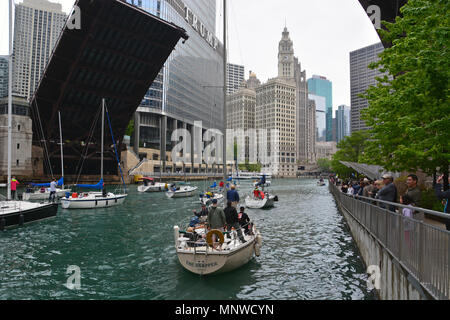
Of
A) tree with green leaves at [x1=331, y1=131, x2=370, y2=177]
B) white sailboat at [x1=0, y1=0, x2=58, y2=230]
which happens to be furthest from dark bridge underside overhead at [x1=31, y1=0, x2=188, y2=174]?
tree with green leaves at [x1=331, y1=131, x2=370, y2=177]

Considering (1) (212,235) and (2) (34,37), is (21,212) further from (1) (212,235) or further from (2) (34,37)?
(2) (34,37)

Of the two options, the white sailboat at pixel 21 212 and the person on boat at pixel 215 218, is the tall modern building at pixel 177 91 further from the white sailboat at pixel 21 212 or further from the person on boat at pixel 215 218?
the person on boat at pixel 215 218

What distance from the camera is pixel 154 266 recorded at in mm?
12664

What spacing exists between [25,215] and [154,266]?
12.5m

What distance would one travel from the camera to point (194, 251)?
10734 mm

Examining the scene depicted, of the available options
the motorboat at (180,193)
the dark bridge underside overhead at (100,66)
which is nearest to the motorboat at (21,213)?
the motorboat at (180,193)

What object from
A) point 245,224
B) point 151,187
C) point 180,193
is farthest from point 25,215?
point 151,187

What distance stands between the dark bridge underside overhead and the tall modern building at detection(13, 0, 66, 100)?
7618 centimetres

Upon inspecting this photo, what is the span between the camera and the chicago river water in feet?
32.6

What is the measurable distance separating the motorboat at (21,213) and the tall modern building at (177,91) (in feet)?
195

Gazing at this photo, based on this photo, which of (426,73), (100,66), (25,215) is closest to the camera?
(426,73)

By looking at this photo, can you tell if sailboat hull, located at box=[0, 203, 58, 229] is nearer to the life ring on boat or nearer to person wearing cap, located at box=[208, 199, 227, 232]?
person wearing cap, located at box=[208, 199, 227, 232]

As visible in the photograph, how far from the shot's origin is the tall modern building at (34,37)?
118 metres

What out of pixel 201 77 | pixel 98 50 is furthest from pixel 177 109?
pixel 98 50
